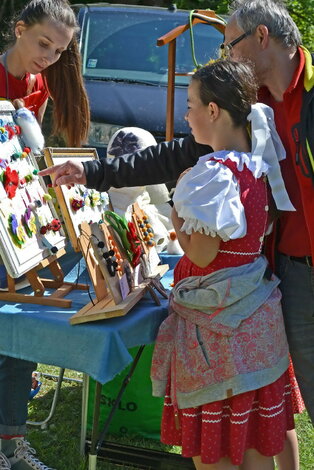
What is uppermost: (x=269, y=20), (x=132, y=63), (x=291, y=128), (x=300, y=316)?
(x=269, y=20)

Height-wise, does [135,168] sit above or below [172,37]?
below

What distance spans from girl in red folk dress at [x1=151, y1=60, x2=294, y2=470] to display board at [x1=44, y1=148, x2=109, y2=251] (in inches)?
18.9

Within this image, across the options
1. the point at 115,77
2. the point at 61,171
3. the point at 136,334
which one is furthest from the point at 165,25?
the point at 136,334

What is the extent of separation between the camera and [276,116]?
1978 millimetres

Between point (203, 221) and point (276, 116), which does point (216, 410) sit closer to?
point (203, 221)

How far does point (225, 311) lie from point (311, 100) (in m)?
0.60

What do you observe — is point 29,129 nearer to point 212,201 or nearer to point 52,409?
point 212,201

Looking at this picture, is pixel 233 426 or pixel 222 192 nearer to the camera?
pixel 222 192

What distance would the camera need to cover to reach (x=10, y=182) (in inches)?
80.1

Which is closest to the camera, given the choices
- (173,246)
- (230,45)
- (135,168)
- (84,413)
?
(230,45)

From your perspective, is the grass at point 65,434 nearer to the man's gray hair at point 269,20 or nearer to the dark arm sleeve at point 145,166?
the dark arm sleeve at point 145,166

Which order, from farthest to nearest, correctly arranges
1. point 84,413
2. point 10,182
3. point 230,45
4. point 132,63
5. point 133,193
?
1. point 132,63
2. point 133,193
3. point 84,413
4. point 10,182
5. point 230,45

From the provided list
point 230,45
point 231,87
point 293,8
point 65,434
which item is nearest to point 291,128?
point 231,87

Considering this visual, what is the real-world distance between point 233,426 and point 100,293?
0.53 m
